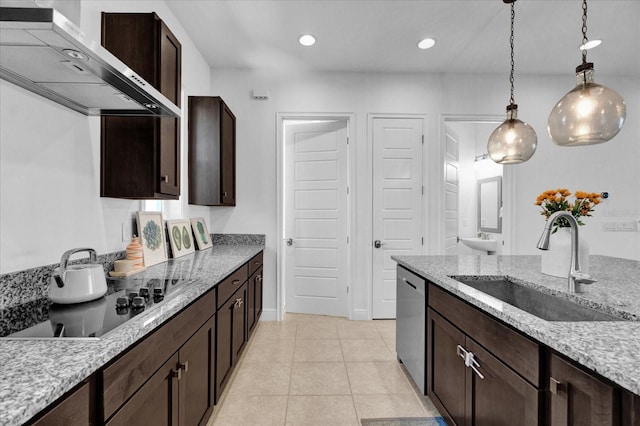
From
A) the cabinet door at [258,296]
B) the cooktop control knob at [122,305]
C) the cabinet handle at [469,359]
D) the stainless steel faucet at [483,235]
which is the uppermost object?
the cooktop control knob at [122,305]

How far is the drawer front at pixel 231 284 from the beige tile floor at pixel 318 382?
2.33ft

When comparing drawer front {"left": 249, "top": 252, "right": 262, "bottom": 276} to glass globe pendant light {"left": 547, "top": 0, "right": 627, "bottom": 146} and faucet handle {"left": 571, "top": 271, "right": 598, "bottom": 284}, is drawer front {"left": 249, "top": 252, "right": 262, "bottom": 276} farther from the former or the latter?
glass globe pendant light {"left": 547, "top": 0, "right": 627, "bottom": 146}

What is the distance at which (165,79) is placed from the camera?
6.14 ft

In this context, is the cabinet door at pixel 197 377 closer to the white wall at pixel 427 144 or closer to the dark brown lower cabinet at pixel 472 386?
the dark brown lower cabinet at pixel 472 386

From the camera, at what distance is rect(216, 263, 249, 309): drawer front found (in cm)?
189

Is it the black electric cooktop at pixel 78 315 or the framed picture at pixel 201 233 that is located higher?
the framed picture at pixel 201 233

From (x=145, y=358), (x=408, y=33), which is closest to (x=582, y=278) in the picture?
(x=145, y=358)

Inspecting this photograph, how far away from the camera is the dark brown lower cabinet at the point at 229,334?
73.6 inches

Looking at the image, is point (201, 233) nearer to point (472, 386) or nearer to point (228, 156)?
point (228, 156)

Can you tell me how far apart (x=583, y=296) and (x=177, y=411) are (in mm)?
1768

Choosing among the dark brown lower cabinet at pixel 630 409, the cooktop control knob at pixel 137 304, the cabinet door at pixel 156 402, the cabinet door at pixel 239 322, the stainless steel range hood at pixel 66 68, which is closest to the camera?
the dark brown lower cabinet at pixel 630 409

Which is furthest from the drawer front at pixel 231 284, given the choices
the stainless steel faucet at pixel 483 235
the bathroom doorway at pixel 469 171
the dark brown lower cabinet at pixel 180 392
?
the stainless steel faucet at pixel 483 235

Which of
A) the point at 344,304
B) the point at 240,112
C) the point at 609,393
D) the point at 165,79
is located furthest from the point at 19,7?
the point at 344,304

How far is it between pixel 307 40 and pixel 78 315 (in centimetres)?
291
